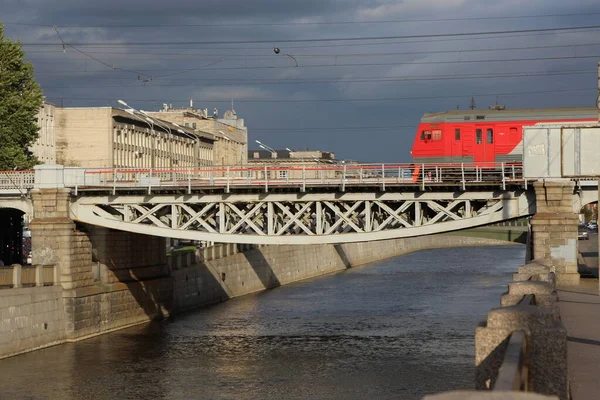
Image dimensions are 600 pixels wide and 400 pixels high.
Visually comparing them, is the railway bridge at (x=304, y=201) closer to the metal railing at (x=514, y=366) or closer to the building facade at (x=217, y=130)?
the metal railing at (x=514, y=366)

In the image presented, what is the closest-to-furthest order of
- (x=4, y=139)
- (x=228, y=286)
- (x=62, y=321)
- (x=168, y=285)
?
(x=62, y=321), (x=168, y=285), (x=4, y=139), (x=228, y=286)

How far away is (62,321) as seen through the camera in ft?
167

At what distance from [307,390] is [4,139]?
38.5 m

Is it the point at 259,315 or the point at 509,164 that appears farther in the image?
the point at 259,315

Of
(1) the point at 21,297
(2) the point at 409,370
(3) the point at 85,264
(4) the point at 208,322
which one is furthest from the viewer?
(4) the point at 208,322

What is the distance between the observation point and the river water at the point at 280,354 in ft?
124

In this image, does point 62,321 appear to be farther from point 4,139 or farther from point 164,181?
point 4,139

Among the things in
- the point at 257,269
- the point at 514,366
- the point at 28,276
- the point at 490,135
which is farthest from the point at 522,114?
the point at 514,366

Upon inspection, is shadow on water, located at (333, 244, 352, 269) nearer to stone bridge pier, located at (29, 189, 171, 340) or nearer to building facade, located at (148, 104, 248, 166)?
building facade, located at (148, 104, 248, 166)

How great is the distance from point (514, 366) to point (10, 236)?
62296 mm

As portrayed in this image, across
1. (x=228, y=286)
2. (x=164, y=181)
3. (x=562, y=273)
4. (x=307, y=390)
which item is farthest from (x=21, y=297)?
(x=228, y=286)

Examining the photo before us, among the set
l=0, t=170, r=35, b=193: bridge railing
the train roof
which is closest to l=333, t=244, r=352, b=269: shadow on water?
the train roof

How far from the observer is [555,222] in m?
→ 46.8

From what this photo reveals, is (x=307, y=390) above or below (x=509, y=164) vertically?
below
